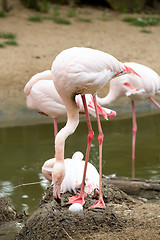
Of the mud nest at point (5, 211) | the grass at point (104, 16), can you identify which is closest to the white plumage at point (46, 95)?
the mud nest at point (5, 211)

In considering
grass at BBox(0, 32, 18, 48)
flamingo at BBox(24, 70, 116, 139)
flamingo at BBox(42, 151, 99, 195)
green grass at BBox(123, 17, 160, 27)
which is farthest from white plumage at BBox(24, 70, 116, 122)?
green grass at BBox(123, 17, 160, 27)

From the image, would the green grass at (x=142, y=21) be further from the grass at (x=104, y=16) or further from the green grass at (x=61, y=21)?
the green grass at (x=61, y=21)

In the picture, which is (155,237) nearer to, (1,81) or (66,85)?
(66,85)

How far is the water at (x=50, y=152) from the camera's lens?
5570 mm

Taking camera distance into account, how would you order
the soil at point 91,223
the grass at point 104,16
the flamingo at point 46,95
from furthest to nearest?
the grass at point 104,16 < the flamingo at point 46,95 < the soil at point 91,223

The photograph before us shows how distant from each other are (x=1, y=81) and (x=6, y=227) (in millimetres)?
5382

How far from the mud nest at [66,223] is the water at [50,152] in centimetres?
111

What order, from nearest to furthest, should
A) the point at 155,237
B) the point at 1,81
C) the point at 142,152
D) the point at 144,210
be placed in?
the point at 155,237 < the point at 144,210 < the point at 142,152 < the point at 1,81

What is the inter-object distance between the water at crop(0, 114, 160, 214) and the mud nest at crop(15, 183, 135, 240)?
111 cm

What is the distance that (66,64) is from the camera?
3.72 metres

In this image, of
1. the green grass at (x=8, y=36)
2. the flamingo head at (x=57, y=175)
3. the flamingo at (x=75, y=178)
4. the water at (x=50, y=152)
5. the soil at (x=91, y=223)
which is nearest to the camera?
the soil at (x=91, y=223)

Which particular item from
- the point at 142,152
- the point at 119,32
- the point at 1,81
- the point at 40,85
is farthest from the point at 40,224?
the point at 119,32

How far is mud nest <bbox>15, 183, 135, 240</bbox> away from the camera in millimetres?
3588

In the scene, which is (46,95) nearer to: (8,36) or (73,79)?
(73,79)
